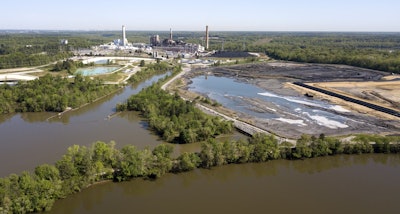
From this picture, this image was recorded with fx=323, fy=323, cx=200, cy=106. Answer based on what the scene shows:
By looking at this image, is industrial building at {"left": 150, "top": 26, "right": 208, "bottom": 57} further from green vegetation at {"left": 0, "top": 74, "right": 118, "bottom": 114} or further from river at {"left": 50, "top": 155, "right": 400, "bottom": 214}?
river at {"left": 50, "top": 155, "right": 400, "bottom": 214}

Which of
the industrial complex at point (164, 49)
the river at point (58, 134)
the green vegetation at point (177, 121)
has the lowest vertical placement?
the river at point (58, 134)

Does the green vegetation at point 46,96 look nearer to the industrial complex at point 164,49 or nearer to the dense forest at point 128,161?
the dense forest at point 128,161

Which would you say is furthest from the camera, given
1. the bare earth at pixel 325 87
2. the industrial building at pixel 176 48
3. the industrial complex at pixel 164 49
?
the industrial building at pixel 176 48

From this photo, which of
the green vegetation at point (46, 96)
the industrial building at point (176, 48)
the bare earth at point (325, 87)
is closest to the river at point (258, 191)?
the bare earth at point (325, 87)

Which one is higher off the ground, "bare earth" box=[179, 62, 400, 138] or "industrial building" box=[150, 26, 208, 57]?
"industrial building" box=[150, 26, 208, 57]

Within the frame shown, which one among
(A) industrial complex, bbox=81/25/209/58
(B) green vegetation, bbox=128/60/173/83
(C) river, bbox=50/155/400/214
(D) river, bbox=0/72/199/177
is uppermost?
(A) industrial complex, bbox=81/25/209/58

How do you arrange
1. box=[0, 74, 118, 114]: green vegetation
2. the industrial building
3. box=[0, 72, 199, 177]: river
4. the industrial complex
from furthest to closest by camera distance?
1. the industrial building
2. the industrial complex
3. box=[0, 74, 118, 114]: green vegetation
4. box=[0, 72, 199, 177]: river

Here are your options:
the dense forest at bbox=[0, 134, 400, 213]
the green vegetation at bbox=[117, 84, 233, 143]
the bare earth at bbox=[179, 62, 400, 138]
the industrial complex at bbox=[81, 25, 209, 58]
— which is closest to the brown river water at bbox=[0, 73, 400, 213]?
the dense forest at bbox=[0, 134, 400, 213]
